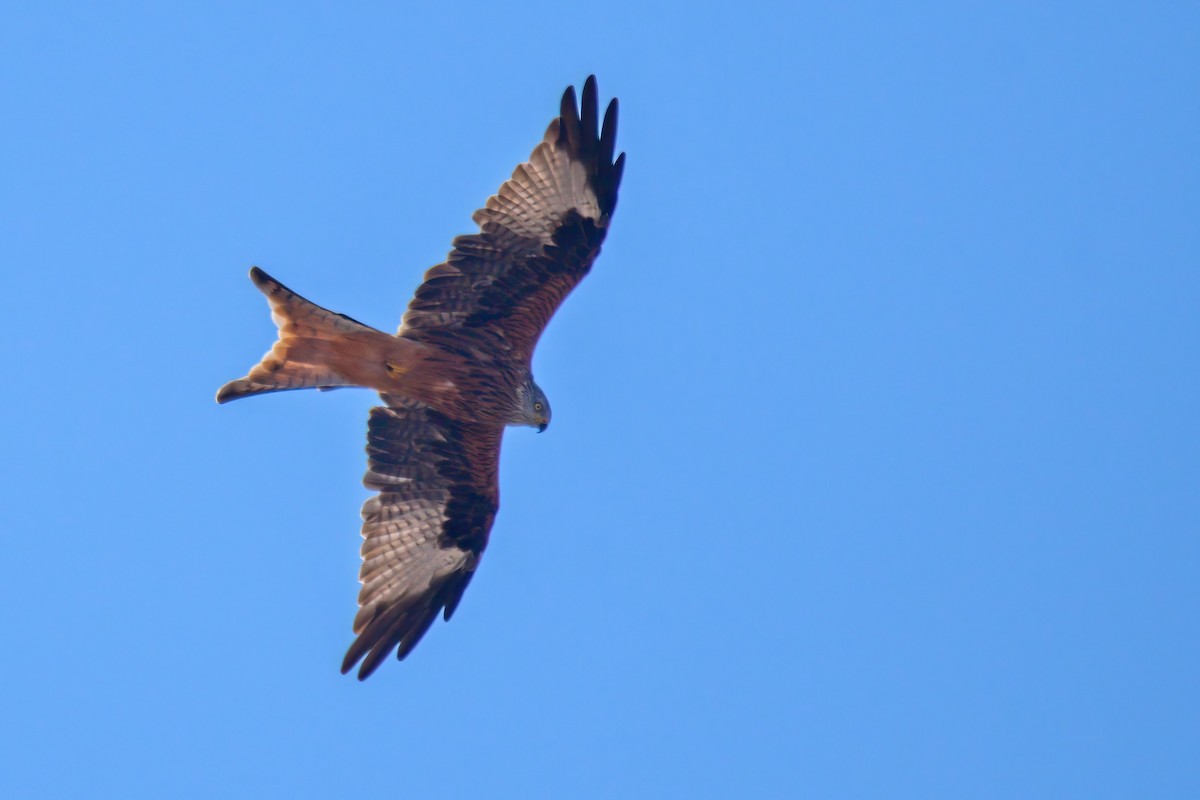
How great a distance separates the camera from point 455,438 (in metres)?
11.3

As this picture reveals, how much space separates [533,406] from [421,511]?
143cm

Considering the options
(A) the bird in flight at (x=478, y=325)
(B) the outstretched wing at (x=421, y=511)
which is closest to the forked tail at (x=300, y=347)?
(A) the bird in flight at (x=478, y=325)

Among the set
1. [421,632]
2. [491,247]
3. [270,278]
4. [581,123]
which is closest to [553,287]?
[491,247]

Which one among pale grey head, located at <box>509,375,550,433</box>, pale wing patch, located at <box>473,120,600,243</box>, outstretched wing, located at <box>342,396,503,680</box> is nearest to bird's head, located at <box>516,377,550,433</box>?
pale grey head, located at <box>509,375,550,433</box>

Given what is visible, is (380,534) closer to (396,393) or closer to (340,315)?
(396,393)

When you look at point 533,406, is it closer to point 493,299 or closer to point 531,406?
point 531,406

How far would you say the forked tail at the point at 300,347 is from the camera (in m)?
10.2

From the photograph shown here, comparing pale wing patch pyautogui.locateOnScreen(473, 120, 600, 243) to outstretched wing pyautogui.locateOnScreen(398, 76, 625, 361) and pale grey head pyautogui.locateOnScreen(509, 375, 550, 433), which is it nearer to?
outstretched wing pyautogui.locateOnScreen(398, 76, 625, 361)

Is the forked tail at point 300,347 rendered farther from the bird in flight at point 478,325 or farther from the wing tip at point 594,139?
the wing tip at point 594,139

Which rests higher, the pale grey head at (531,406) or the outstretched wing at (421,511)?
the pale grey head at (531,406)

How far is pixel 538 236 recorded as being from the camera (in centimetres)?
1059

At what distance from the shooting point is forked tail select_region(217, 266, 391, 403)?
1022 centimetres

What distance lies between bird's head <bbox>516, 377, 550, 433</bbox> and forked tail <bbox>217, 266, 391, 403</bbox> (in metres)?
1.14

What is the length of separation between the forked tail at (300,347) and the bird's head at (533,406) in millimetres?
1143
